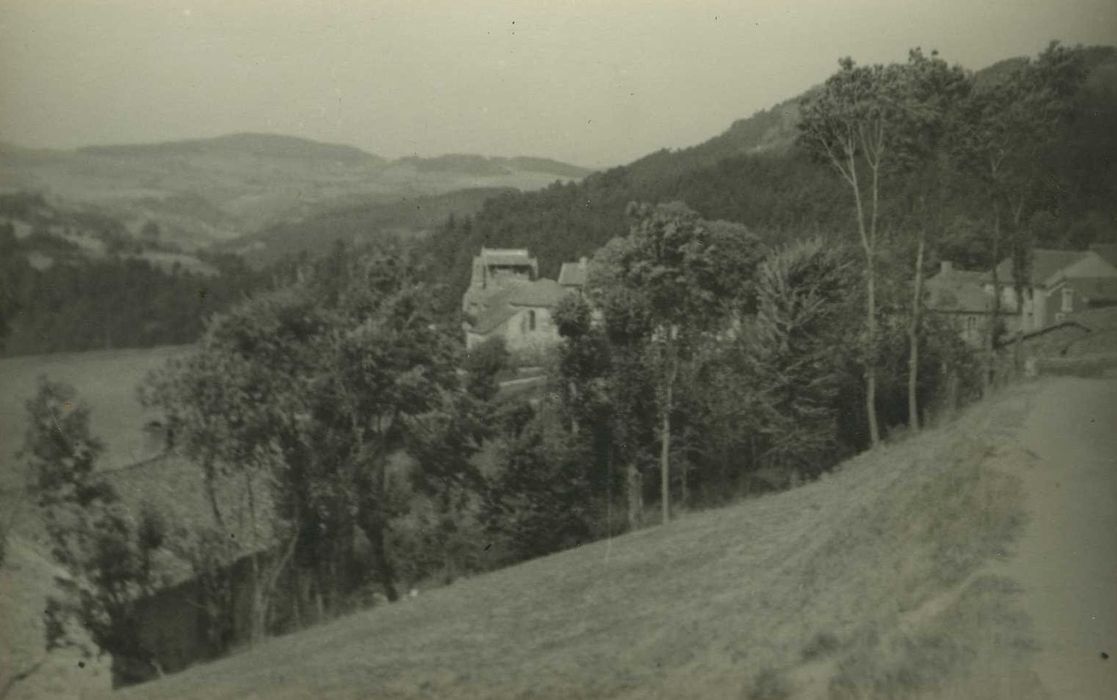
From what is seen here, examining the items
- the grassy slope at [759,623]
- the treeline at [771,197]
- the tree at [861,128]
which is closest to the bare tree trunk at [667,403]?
the tree at [861,128]

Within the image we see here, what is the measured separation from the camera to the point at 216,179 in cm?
1864

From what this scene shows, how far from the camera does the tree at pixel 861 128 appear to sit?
24.3 metres

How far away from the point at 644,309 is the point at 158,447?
13790 mm

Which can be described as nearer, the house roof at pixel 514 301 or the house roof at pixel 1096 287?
the house roof at pixel 1096 287

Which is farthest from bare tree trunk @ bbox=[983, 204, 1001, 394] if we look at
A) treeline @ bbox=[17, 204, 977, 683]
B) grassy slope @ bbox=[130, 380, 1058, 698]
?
grassy slope @ bbox=[130, 380, 1058, 698]

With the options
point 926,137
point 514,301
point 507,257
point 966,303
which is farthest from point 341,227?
point 507,257

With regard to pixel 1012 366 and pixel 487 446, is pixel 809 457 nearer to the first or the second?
pixel 1012 366

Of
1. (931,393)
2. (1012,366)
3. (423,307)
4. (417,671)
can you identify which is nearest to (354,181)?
(423,307)

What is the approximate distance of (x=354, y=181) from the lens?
67.2ft

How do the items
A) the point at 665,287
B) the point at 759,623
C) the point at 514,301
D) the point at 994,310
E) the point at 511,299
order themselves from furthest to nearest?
the point at 511,299 < the point at 514,301 < the point at 994,310 < the point at 665,287 < the point at 759,623

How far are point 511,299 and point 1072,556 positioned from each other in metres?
47.3

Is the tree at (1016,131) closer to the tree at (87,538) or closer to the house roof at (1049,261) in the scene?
the house roof at (1049,261)

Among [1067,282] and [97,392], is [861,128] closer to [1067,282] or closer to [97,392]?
[1067,282]

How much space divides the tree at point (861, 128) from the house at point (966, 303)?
323 inches
